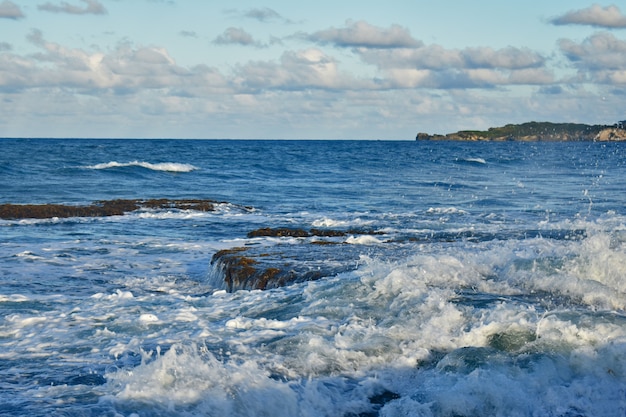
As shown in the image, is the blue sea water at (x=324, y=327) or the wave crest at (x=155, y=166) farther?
the wave crest at (x=155, y=166)

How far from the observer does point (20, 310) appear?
36.9 ft

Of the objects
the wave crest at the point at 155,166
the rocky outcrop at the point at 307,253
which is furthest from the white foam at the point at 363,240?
the wave crest at the point at 155,166

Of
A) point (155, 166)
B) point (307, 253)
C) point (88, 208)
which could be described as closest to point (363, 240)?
point (307, 253)

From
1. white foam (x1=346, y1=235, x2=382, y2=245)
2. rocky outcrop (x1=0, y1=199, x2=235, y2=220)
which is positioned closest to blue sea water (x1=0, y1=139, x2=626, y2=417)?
white foam (x1=346, y1=235, x2=382, y2=245)

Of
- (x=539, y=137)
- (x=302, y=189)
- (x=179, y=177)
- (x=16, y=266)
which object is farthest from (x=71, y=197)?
(x=539, y=137)

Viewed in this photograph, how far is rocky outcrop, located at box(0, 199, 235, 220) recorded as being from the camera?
78.8ft

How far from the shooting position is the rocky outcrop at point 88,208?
2403 centimetres

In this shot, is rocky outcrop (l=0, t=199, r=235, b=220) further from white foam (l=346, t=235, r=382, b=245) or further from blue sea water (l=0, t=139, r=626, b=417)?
white foam (l=346, t=235, r=382, b=245)

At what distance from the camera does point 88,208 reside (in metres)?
25.2

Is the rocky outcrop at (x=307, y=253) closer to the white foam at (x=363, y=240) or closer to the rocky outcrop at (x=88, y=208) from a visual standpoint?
the white foam at (x=363, y=240)

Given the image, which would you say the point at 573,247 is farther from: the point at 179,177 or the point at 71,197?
the point at 179,177

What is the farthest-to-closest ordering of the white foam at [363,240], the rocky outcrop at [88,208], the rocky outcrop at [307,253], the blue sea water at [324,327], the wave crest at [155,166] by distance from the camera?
the wave crest at [155,166]
the rocky outcrop at [88,208]
the white foam at [363,240]
the rocky outcrop at [307,253]
the blue sea water at [324,327]

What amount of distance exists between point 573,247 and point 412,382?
676 cm

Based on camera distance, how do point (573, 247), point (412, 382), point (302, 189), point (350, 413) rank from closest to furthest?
point (350, 413) < point (412, 382) < point (573, 247) < point (302, 189)
